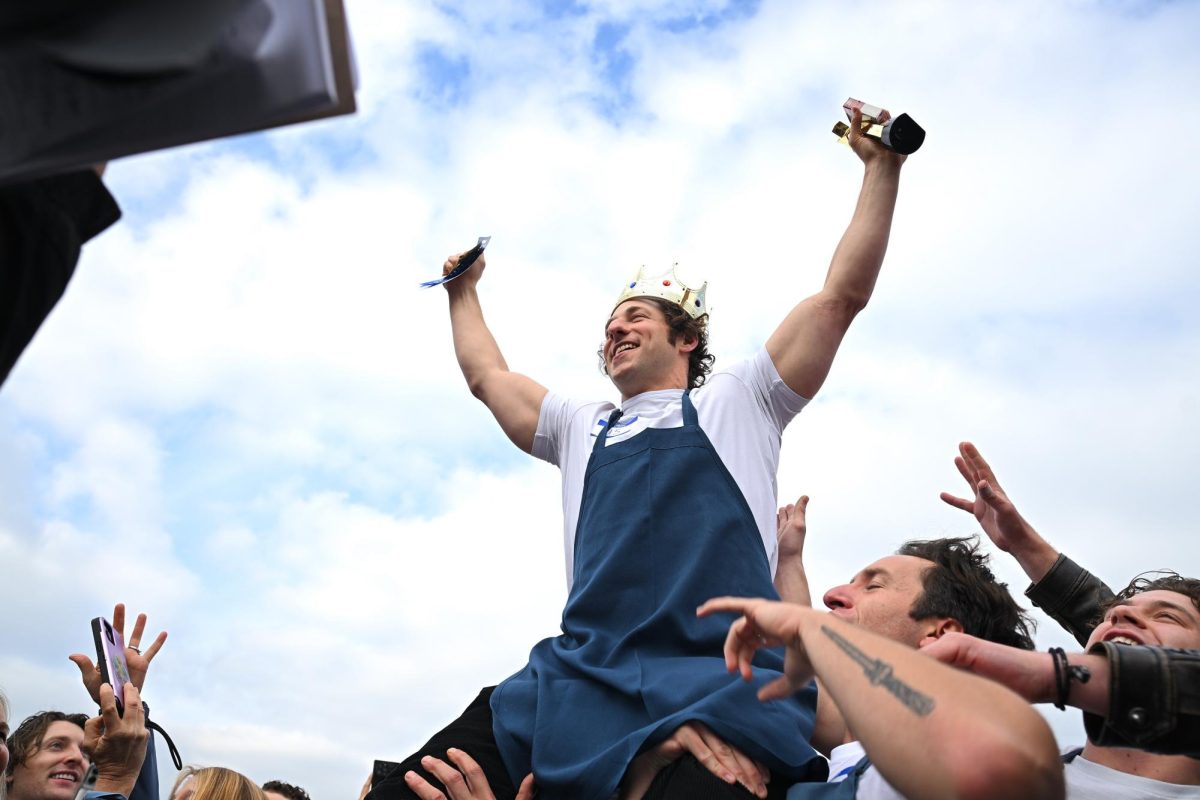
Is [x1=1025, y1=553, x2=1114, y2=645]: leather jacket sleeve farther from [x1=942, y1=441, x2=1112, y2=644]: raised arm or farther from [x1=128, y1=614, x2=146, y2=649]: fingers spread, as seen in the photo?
[x1=128, y1=614, x2=146, y2=649]: fingers spread

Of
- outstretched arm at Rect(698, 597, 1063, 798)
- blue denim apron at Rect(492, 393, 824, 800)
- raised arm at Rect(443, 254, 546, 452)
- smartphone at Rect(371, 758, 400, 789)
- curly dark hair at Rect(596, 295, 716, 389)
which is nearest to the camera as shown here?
outstretched arm at Rect(698, 597, 1063, 798)

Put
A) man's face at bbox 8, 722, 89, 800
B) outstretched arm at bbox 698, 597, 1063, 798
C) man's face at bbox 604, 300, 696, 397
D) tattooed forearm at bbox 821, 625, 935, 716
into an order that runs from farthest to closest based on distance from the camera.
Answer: man's face at bbox 8, 722, 89, 800
man's face at bbox 604, 300, 696, 397
tattooed forearm at bbox 821, 625, 935, 716
outstretched arm at bbox 698, 597, 1063, 798

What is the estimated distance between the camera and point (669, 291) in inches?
172

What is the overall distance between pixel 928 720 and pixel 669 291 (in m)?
2.86

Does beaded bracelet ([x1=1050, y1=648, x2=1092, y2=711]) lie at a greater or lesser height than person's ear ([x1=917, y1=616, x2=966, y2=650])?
lesser

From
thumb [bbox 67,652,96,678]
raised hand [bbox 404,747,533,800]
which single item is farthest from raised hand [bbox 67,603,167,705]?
raised hand [bbox 404,747,533,800]

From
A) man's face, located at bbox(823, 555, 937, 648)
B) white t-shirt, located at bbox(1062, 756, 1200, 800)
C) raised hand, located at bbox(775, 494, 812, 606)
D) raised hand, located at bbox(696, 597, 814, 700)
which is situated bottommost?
white t-shirt, located at bbox(1062, 756, 1200, 800)

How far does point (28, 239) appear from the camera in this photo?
157 centimetres

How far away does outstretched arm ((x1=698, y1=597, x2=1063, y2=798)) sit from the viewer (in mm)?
1547

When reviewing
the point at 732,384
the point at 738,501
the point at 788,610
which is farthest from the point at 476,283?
the point at 788,610

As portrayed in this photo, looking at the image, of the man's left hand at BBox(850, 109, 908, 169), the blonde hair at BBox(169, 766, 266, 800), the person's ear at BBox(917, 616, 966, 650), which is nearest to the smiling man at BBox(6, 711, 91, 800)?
the blonde hair at BBox(169, 766, 266, 800)

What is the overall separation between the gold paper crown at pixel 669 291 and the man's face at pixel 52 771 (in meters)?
3.02

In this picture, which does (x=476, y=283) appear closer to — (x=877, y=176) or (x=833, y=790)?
(x=877, y=176)

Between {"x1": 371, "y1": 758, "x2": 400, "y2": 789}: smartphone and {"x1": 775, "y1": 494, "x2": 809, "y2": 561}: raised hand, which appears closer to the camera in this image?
{"x1": 371, "y1": 758, "x2": 400, "y2": 789}: smartphone
